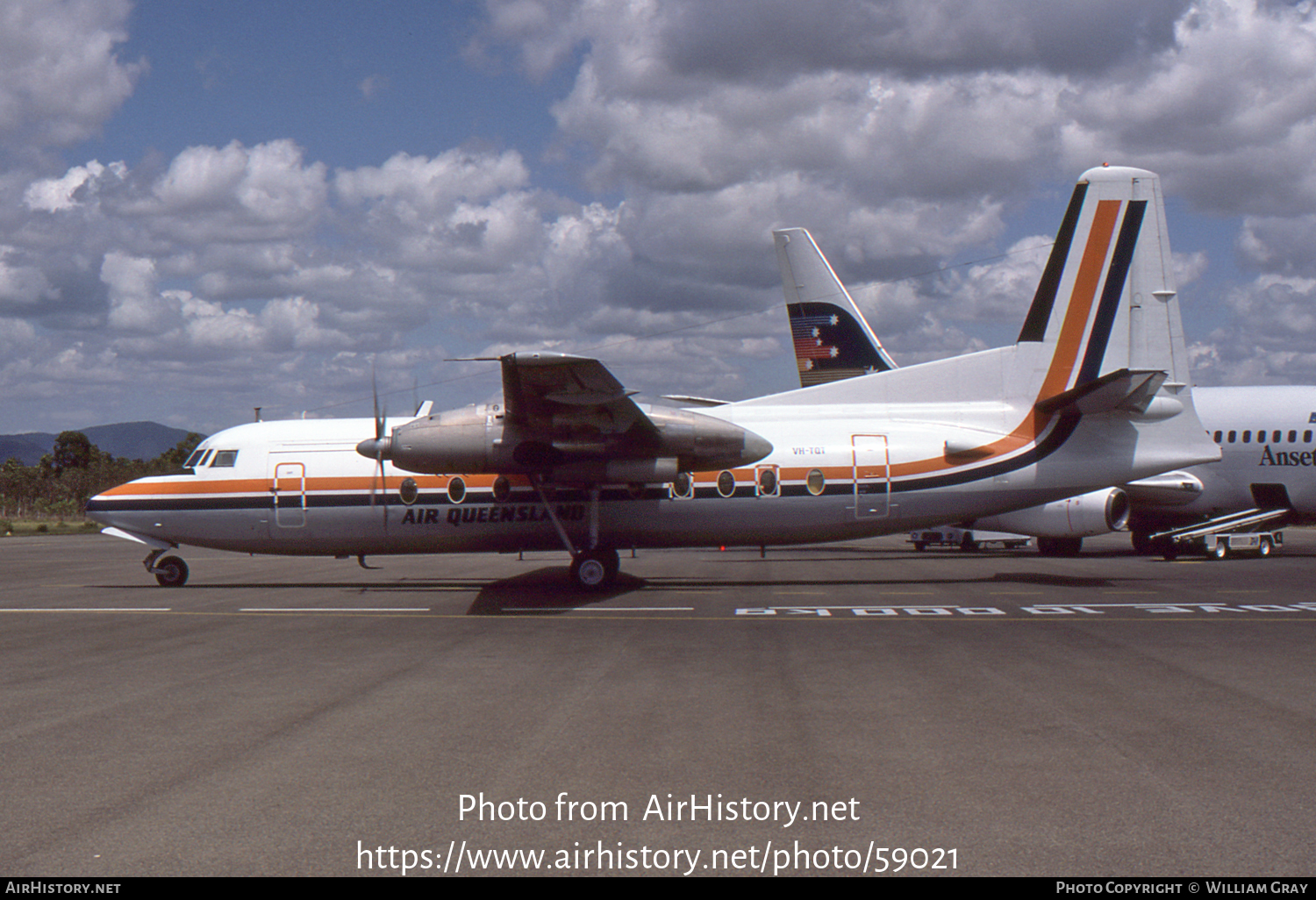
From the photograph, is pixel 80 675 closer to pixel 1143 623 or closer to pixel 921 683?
pixel 921 683

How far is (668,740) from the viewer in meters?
7.57

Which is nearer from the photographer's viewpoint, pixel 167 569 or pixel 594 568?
pixel 594 568

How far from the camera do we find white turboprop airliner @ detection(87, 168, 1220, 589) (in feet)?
63.0

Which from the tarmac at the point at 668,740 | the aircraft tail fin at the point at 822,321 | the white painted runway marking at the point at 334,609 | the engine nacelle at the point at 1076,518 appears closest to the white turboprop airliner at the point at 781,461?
the white painted runway marking at the point at 334,609

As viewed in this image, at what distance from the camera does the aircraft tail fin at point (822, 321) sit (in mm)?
29750

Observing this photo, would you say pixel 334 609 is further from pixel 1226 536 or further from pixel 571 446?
pixel 1226 536

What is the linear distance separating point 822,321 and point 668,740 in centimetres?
2377

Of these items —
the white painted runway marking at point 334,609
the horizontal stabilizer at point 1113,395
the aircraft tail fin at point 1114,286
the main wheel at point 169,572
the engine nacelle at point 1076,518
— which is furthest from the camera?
the engine nacelle at point 1076,518

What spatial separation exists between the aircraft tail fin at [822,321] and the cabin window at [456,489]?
1349 cm

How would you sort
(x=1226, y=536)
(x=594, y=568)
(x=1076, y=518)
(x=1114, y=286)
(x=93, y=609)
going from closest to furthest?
(x=93, y=609) < (x=594, y=568) < (x=1114, y=286) < (x=1076, y=518) < (x=1226, y=536)

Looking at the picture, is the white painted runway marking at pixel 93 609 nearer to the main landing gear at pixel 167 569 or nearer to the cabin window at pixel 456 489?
the main landing gear at pixel 167 569

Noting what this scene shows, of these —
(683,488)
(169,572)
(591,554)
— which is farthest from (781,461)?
(169,572)

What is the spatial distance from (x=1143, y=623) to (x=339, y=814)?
12343 millimetres

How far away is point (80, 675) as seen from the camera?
10.8 m
